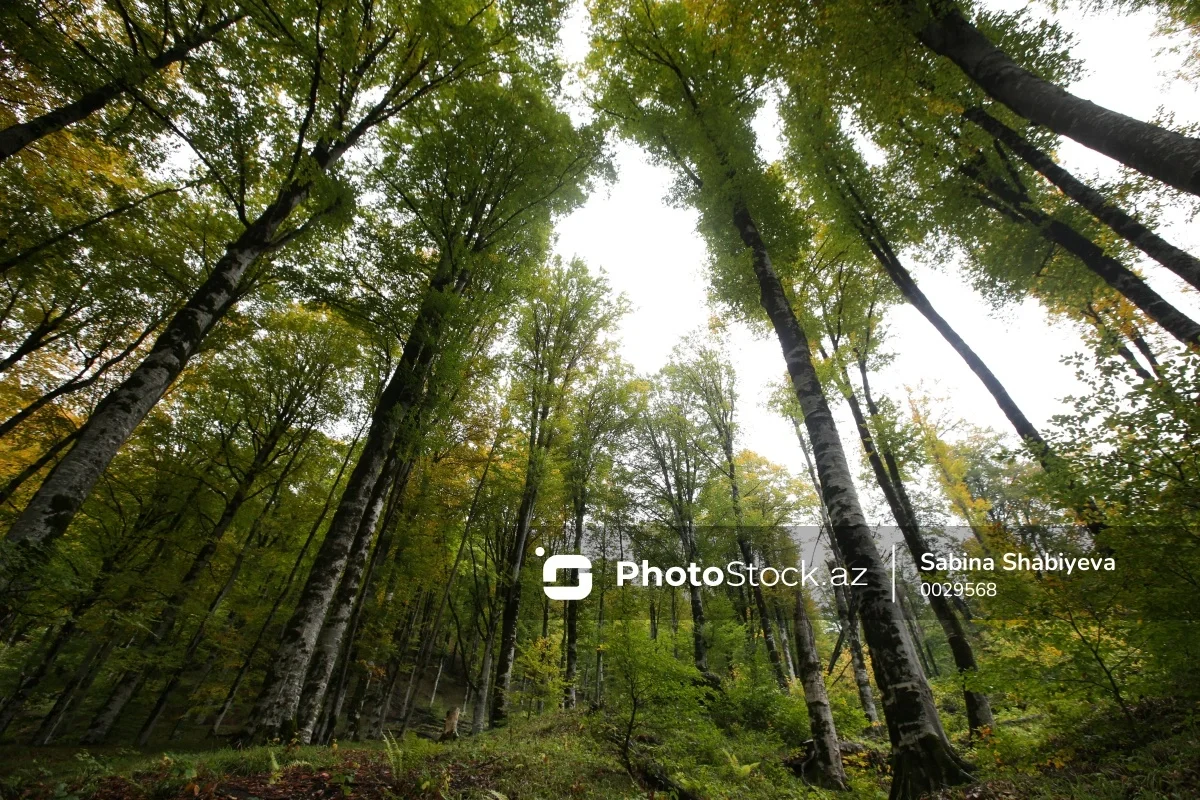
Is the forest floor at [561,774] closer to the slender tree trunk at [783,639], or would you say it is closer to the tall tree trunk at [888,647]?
the tall tree trunk at [888,647]

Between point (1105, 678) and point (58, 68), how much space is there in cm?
1336

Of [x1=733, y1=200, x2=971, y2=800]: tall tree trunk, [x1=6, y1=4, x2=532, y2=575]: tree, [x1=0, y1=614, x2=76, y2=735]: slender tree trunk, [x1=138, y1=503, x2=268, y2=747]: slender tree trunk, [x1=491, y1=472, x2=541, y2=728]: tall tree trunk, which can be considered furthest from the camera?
[x1=491, y1=472, x2=541, y2=728]: tall tree trunk

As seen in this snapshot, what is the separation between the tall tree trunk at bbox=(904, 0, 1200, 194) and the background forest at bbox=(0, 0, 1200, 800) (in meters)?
0.03

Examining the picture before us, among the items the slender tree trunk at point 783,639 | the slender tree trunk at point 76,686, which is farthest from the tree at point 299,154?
the slender tree trunk at point 783,639

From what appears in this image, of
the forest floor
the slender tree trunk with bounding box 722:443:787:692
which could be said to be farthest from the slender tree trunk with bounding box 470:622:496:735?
the slender tree trunk with bounding box 722:443:787:692

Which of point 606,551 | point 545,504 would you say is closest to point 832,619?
point 606,551

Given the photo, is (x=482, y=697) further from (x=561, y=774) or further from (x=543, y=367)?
(x=543, y=367)

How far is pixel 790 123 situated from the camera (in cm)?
951

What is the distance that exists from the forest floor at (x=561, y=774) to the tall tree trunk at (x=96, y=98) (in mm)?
7296

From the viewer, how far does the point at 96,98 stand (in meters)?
6.04

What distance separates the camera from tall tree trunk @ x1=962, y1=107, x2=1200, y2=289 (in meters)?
5.09

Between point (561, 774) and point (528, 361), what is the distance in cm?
1038

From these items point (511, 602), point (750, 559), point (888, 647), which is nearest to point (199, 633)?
point (511, 602)

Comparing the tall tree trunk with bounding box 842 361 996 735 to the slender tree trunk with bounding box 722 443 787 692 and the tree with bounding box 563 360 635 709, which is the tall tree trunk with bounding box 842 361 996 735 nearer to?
the slender tree trunk with bounding box 722 443 787 692
